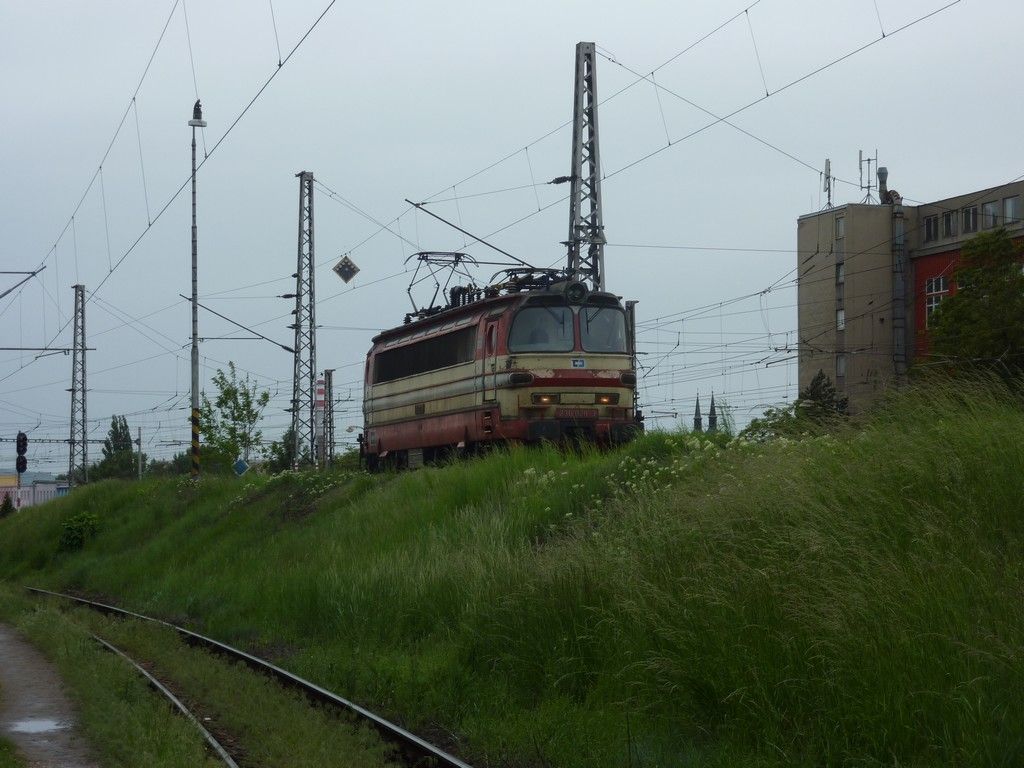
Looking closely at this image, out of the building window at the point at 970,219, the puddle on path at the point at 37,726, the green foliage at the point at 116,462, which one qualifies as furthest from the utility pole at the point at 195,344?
the green foliage at the point at 116,462

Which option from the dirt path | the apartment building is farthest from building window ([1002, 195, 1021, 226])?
the dirt path

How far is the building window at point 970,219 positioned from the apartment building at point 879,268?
0.05m

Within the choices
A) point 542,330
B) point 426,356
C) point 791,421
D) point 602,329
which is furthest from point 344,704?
point 426,356

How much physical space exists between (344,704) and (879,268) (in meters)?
59.1

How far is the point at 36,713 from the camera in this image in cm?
1216

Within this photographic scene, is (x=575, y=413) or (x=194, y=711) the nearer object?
(x=194, y=711)

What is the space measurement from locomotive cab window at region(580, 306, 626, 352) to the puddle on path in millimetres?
13443

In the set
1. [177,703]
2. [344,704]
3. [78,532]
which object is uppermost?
[78,532]

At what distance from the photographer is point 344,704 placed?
36.2 ft

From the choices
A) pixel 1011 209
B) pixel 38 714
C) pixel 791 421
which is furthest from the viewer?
pixel 1011 209

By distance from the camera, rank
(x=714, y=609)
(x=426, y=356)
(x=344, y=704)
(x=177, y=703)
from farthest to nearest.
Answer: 1. (x=426, y=356)
2. (x=177, y=703)
3. (x=344, y=704)
4. (x=714, y=609)

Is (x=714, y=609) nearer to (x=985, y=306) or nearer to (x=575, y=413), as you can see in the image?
(x=575, y=413)

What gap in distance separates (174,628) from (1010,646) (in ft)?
44.5

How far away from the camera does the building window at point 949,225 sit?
2520 inches
